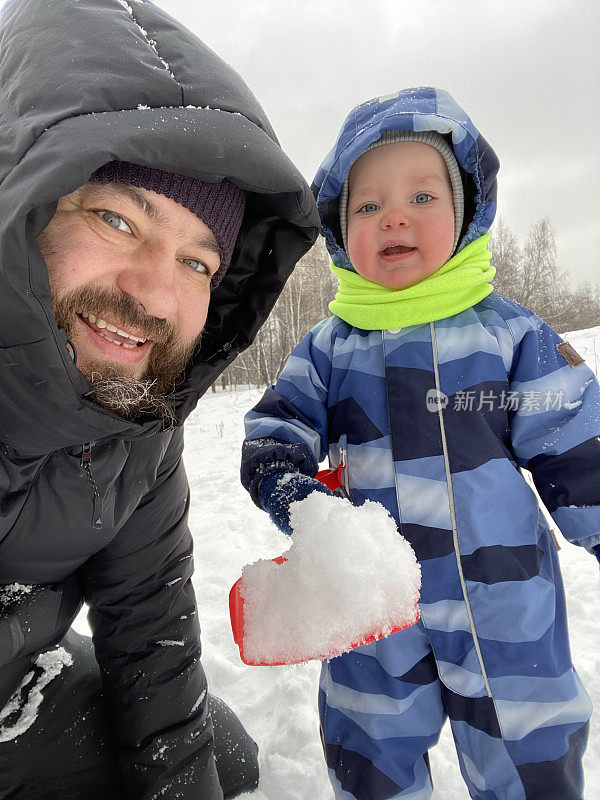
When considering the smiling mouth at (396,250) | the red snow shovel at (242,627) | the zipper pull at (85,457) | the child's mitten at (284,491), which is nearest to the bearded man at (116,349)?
the zipper pull at (85,457)

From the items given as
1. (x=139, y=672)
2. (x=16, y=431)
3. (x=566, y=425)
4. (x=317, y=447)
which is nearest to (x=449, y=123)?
(x=566, y=425)

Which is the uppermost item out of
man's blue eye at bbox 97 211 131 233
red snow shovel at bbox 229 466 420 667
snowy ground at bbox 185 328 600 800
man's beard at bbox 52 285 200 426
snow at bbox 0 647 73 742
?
man's blue eye at bbox 97 211 131 233

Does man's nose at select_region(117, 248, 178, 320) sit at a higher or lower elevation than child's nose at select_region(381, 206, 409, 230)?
lower

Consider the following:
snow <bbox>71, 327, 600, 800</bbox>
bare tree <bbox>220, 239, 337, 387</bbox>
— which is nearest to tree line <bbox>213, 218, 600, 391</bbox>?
bare tree <bbox>220, 239, 337, 387</bbox>

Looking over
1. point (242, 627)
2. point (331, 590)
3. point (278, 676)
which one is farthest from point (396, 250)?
point (278, 676)

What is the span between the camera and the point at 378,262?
55.8 inches

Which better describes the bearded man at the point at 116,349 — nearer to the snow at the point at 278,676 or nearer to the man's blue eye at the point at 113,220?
the man's blue eye at the point at 113,220

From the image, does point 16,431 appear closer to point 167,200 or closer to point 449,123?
point 167,200

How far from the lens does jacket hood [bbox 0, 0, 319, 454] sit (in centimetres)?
84

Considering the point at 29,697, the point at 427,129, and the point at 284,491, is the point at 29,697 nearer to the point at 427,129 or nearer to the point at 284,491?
the point at 284,491

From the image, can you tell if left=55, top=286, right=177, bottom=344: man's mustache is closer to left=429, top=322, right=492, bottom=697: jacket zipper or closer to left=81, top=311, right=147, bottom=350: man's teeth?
left=81, top=311, right=147, bottom=350: man's teeth

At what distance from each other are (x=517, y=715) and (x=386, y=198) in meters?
1.53

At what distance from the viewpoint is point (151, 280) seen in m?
1.15

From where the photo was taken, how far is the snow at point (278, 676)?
155 cm
